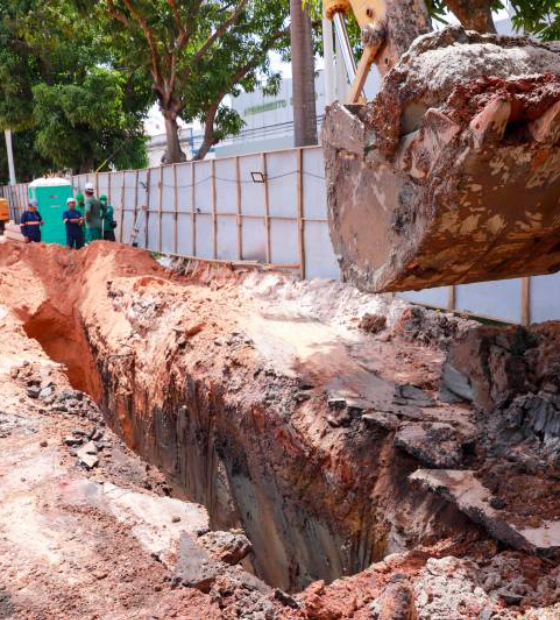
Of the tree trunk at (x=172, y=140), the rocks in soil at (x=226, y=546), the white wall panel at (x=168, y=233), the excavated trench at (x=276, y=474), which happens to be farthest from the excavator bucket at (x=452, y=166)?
the tree trunk at (x=172, y=140)

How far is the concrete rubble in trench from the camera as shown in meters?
4.50

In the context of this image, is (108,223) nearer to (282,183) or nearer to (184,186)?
(184,186)

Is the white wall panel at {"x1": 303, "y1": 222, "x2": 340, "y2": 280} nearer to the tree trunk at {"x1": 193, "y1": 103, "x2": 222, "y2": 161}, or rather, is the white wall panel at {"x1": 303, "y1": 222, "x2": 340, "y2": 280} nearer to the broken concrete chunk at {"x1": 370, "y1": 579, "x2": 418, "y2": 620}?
the broken concrete chunk at {"x1": 370, "y1": 579, "x2": 418, "y2": 620}

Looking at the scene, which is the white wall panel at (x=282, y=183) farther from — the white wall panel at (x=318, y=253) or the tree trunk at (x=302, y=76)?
the tree trunk at (x=302, y=76)

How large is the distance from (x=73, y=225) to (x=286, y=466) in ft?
39.9

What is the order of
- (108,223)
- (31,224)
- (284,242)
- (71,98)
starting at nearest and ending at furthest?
1. (284,242)
2. (108,223)
3. (31,224)
4. (71,98)

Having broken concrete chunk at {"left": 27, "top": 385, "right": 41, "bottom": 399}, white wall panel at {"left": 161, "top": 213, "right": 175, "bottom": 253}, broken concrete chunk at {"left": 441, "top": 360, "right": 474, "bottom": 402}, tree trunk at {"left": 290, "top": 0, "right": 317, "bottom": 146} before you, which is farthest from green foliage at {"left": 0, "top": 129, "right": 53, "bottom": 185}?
broken concrete chunk at {"left": 441, "top": 360, "right": 474, "bottom": 402}

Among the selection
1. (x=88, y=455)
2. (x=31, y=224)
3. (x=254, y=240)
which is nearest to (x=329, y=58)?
(x=254, y=240)

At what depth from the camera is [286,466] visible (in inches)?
295

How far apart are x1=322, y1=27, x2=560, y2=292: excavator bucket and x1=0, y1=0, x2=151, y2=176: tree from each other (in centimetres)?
2013

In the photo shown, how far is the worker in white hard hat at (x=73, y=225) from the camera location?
17.6 metres

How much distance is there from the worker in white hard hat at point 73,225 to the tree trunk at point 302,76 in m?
6.43

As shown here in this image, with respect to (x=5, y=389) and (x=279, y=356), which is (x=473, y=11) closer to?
(x=279, y=356)

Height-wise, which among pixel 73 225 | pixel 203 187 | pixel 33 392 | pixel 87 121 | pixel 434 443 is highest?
pixel 87 121
